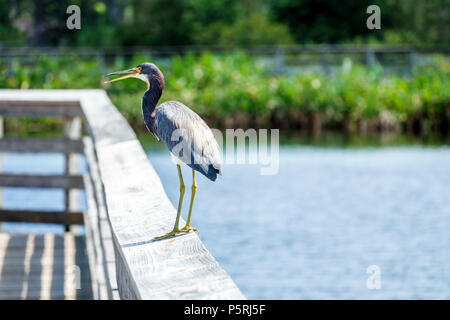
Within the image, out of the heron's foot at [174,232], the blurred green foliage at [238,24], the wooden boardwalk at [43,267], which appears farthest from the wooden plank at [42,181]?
the blurred green foliage at [238,24]

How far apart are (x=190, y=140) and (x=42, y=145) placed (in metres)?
4.46

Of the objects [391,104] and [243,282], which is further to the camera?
[391,104]

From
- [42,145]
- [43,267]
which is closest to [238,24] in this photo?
[42,145]

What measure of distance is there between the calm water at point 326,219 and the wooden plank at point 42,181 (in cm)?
219

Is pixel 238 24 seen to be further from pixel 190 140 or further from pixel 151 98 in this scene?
pixel 190 140

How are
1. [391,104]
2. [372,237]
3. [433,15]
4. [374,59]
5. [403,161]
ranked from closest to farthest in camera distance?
1. [372,237]
2. [403,161]
3. [391,104]
4. [374,59]
5. [433,15]

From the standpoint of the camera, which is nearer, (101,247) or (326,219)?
(101,247)

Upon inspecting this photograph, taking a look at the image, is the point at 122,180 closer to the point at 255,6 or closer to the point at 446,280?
the point at 446,280

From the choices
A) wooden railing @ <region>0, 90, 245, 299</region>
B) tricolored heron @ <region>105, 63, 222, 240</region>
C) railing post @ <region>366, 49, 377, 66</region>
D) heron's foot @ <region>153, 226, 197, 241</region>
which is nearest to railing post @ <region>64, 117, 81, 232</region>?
wooden railing @ <region>0, 90, 245, 299</region>

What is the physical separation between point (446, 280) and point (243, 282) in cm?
207

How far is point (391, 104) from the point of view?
22.0 m

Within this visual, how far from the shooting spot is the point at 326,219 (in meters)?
11.4
